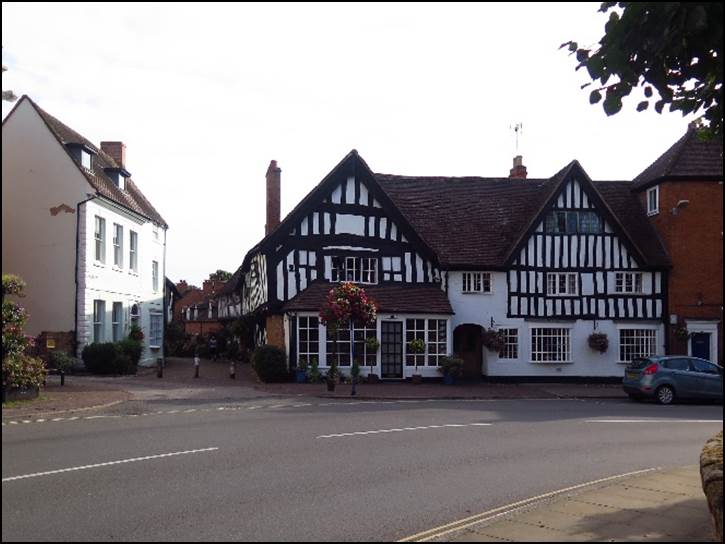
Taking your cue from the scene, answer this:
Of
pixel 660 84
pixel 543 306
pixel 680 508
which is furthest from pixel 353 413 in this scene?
pixel 543 306

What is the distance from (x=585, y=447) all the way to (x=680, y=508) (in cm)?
558

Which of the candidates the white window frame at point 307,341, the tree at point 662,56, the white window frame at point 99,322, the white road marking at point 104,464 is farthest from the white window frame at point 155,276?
the tree at point 662,56

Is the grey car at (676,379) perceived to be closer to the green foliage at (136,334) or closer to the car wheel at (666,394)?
the car wheel at (666,394)

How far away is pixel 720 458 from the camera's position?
6953 millimetres

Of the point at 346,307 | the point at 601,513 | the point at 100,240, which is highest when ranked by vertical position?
the point at 100,240

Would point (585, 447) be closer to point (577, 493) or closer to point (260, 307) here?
point (577, 493)

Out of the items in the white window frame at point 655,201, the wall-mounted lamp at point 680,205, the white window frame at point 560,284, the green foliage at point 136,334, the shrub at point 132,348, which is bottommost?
the shrub at point 132,348

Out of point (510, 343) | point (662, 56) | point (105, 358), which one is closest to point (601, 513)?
point (662, 56)

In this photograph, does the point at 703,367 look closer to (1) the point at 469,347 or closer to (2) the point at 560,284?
(2) the point at 560,284

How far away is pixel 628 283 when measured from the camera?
3084cm

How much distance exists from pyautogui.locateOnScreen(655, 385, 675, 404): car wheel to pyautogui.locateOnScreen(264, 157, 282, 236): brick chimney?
19.1 meters

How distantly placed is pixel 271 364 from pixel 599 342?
12635 mm

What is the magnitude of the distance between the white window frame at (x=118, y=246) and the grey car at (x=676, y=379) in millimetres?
18468

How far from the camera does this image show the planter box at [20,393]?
55.2 feet
